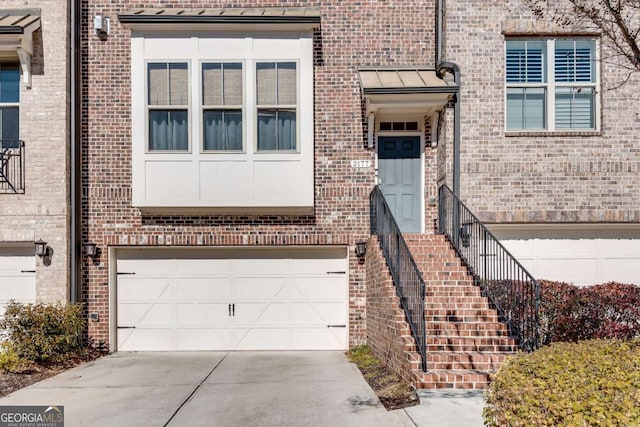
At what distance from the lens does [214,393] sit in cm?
741

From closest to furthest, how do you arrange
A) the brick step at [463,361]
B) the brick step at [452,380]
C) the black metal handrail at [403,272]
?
the brick step at [452,380]
the black metal handrail at [403,272]
the brick step at [463,361]

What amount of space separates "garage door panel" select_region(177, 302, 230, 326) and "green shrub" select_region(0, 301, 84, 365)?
6.68 feet

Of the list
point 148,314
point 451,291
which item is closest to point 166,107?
point 148,314

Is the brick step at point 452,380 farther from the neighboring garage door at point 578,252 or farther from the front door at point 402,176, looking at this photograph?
the front door at point 402,176

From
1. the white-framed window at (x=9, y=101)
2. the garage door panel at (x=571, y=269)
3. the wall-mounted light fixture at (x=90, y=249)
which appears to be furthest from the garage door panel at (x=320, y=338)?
the white-framed window at (x=9, y=101)

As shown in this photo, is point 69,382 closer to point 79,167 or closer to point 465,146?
point 79,167

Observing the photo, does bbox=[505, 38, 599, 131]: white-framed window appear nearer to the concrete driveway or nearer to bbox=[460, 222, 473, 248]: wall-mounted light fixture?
bbox=[460, 222, 473, 248]: wall-mounted light fixture

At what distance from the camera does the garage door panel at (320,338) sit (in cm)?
1090

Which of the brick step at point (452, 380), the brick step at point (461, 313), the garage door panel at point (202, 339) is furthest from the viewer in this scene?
the garage door panel at point (202, 339)

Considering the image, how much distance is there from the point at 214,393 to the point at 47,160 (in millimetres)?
5878

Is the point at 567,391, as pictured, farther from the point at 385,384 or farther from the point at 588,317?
the point at 588,317

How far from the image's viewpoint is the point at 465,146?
34.2 ft

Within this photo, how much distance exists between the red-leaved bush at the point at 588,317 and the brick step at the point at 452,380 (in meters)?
2.12

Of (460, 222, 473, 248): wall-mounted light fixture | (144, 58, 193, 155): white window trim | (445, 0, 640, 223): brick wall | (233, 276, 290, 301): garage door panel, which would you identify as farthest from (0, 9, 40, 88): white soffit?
(460, 222, 473, 248): wall-mounted light fixture
